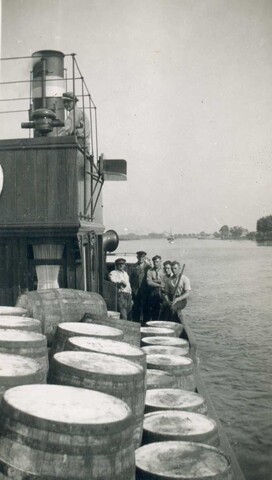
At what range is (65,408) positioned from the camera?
11.5ft

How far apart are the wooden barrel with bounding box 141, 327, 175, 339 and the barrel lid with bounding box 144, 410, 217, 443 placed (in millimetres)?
3177

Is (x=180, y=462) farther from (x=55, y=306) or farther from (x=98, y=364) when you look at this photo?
(x=55, y=306)

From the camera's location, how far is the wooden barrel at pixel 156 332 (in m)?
8.34

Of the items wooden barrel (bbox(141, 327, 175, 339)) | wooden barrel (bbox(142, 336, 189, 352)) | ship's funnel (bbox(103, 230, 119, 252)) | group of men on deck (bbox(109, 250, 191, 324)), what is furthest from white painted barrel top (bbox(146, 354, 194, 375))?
ship's funnel (bbox(103, 230, 119, 252))

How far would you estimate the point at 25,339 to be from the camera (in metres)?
5.14

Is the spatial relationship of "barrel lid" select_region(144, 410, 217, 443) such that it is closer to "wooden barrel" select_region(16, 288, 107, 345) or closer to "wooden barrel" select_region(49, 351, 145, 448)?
"wooden barrel" select_region(49, 351, 145, 448)

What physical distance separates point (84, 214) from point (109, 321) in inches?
135

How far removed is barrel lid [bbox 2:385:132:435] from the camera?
322cm

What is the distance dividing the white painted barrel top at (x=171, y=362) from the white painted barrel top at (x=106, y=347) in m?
1.00

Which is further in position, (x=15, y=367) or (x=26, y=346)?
(x=26, y=346)

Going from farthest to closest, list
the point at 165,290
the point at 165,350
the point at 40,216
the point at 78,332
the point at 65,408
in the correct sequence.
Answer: the point at 165,290, the point at 40,216, the point at 165,350, the point at 78,332, the point at 65,408

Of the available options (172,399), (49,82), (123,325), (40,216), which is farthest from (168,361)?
(49,82)

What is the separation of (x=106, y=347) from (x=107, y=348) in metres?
0.04

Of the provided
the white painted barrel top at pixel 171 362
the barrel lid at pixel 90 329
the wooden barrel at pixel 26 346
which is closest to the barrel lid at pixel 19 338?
the wooden barrel at pixel 26 346
